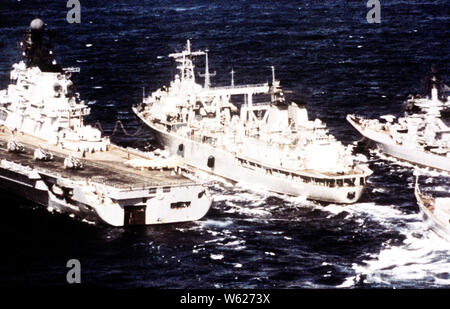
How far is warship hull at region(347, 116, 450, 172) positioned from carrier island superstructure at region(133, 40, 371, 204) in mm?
7622

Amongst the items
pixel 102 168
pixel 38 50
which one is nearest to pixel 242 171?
pixel 102 168

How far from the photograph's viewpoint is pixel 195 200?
62.3 m

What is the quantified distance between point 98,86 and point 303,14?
195ft

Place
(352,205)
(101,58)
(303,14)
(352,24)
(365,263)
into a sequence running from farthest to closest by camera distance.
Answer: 1. (303,14)
2. (352,24)
3. (101,58)
4. (352,205)
5. (365,263)

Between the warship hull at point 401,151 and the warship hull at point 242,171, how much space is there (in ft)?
44.3

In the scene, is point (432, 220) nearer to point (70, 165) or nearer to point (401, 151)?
point (401, 151)

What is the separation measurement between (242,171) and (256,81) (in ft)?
126

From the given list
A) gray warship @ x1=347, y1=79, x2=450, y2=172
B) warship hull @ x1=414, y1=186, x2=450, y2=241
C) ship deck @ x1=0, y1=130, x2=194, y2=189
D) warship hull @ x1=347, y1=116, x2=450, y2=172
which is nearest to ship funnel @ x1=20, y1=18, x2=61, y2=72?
ship deck @ x1=0, y1=130, x2=194, y2=189

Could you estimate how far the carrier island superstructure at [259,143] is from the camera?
69.3m

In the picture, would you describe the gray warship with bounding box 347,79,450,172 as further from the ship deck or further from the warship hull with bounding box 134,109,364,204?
the ship deck

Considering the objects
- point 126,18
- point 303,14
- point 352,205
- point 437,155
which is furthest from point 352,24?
point 352,205

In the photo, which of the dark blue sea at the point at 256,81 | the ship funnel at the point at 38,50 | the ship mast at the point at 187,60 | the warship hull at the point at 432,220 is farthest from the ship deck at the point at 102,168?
the warship hull at the point at 432,220

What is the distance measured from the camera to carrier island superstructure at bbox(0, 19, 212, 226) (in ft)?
200
